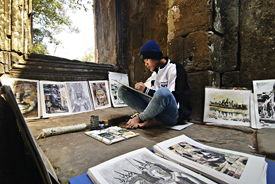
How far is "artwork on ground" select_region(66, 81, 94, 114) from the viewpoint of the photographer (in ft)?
8.27

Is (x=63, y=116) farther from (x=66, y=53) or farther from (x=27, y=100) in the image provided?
(x=66, y=53)

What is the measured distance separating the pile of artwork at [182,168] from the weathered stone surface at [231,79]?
55.1 inches

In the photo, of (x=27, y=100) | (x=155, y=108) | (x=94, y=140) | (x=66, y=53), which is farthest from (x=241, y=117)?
(x=66, y=53)

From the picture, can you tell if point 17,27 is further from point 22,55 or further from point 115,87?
point 115,87

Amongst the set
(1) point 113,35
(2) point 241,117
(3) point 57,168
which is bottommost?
(3) point 57,168

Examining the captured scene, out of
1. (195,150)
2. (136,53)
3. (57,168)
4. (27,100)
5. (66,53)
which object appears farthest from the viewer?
(66,53)

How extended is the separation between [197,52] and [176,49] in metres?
0.35

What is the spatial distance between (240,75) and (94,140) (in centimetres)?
202

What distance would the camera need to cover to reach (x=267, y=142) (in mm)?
1113

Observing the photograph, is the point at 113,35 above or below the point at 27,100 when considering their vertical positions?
above

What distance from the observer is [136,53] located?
3.53m

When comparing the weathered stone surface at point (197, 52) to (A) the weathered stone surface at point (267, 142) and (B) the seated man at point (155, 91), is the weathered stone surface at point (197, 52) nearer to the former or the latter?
(B) the seated man at point (155, 91)

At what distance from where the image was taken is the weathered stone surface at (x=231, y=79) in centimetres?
192

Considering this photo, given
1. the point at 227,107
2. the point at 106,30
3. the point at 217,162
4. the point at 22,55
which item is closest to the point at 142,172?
the point at 217,162
